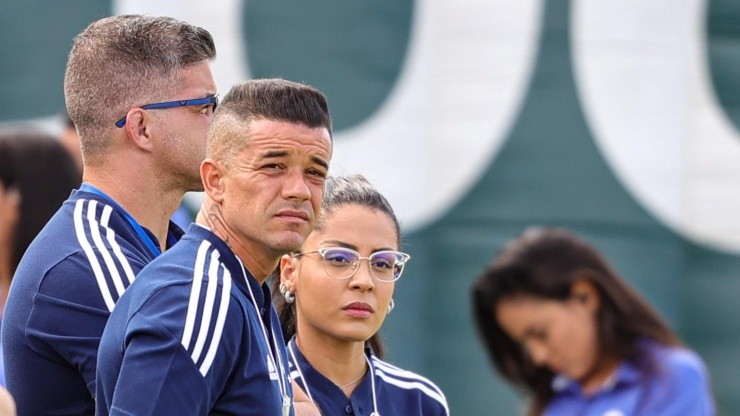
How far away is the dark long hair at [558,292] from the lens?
3.72 meters

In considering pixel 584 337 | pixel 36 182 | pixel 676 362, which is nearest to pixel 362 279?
pixel 36 182

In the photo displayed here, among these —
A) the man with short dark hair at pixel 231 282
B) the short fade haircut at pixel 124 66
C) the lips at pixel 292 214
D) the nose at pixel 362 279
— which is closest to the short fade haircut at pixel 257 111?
the man with short dark hair at pixel 231 282

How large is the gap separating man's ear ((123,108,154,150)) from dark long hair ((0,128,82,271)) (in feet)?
2.69

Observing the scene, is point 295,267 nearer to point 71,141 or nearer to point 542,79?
point 71,141

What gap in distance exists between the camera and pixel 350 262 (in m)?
2.81

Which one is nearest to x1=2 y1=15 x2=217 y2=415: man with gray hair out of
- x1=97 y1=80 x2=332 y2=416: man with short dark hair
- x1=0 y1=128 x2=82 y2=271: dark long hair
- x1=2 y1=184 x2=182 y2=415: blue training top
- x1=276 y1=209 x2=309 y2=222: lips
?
x1=2 y1=184 x2=182 y2=415: blue training top

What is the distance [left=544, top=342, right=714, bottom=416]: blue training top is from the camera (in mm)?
3576

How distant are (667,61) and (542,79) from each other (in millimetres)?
477

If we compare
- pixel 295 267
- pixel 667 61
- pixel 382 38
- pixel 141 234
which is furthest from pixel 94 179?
pixel 667 61

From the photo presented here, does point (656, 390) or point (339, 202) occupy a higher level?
point (339, 202)

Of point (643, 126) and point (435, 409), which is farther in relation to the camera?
point (643, 126)

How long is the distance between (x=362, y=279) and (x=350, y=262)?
5 centimetres

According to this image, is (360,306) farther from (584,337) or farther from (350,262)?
(584,337)

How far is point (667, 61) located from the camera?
206 inches
